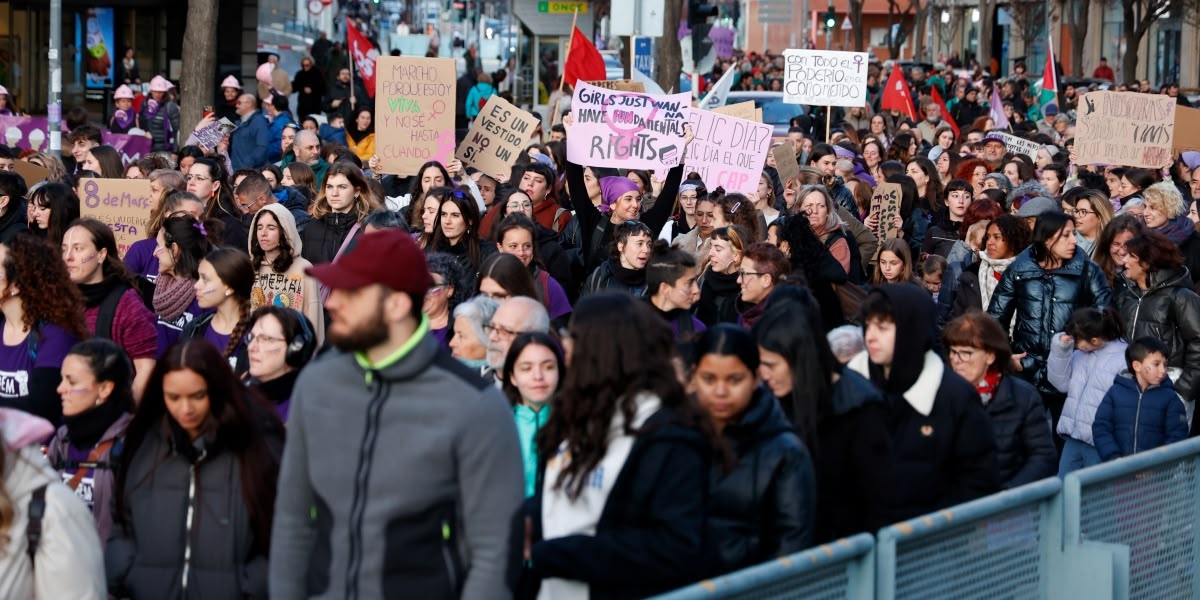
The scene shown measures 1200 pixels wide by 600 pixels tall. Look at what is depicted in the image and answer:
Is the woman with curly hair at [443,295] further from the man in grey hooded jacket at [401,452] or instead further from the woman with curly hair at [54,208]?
the man in grey hooded jacket at [401,452]

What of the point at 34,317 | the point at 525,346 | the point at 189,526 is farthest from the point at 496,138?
the point at 189,526

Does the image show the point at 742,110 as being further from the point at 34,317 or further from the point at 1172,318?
the point at 34,317

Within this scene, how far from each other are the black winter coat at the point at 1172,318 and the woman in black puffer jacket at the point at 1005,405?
92.7 inches

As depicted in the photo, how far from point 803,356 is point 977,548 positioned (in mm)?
740

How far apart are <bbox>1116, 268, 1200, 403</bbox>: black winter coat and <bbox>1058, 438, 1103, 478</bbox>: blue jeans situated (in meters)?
0.73

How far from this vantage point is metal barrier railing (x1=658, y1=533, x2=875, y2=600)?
4000 millimetres

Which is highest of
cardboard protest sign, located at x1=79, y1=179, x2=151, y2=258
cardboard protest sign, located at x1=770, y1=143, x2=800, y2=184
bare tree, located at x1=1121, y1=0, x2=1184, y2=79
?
bare tree, located at x1=1121, y1=0, x2=1184, y2=79

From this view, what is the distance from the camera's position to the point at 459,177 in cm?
1368

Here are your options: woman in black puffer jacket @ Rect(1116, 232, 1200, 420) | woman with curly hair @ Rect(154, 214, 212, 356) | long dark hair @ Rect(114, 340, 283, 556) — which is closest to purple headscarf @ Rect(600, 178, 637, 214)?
woman with curly hair @ Rect(154, 214, 212, 356)

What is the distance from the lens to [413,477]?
13.0ft

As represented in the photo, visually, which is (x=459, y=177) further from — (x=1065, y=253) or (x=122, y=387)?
(x=122, y=387)

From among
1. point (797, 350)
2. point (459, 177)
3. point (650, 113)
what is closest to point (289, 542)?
point (797, 350)

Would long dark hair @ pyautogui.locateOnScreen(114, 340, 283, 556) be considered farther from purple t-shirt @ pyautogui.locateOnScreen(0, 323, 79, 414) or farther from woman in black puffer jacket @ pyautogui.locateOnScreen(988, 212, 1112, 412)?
woman in black puffer jacket @ pyautogui.locateOnScreen(988, 212, 1112, 412)

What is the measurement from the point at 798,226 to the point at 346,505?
17.0 feet
